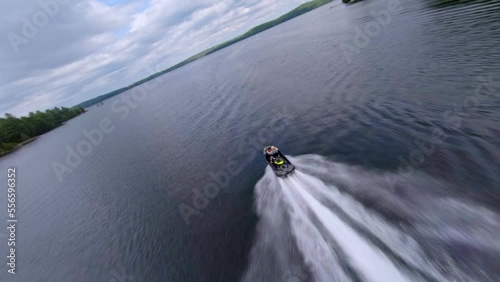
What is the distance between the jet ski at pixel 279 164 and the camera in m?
30.2

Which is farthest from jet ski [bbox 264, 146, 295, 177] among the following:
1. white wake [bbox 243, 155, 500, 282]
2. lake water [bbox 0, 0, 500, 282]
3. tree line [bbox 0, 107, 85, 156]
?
tree line [bbox 0, 107, 85, 156]

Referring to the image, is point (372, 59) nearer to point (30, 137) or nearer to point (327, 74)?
point (327, 74)

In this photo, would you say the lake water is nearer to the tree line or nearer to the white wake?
the white wake

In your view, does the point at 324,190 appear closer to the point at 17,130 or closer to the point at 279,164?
the point at 279,164

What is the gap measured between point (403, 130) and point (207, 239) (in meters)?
23.7

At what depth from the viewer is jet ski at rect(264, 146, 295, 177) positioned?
30.2m

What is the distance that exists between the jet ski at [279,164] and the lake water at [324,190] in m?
1.08

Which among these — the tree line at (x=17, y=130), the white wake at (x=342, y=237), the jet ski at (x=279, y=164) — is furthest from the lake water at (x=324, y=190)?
the tree line at (x=17, y=130)

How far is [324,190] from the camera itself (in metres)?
26.0

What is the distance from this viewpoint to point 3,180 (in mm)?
85500

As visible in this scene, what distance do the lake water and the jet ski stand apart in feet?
3.54

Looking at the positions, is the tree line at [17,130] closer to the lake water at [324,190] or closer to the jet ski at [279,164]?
the lake water at [324,190]

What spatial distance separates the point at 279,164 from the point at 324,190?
6.75m

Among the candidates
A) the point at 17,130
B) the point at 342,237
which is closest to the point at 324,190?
the point at 342,237
